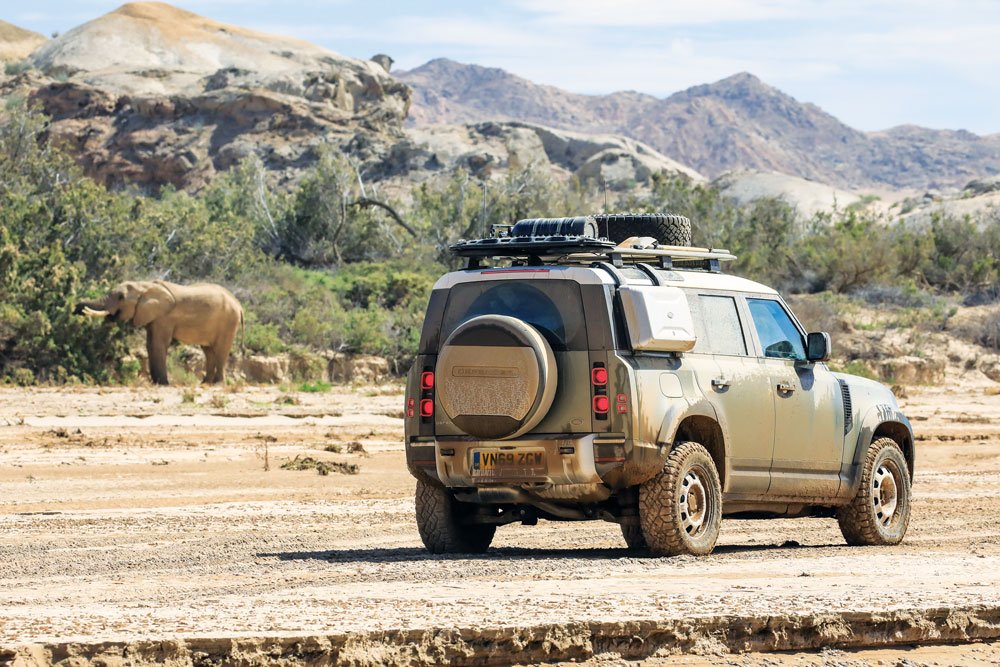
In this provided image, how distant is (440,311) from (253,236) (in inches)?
1488

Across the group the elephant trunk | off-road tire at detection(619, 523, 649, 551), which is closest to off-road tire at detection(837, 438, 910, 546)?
off-road tire at detection(619, 523, 649, 551)

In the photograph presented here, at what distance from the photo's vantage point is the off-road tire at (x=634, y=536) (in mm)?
10557

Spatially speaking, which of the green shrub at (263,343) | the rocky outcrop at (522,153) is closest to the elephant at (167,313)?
the green shrub at (263,343)

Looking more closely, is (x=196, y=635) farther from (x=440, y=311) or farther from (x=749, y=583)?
(x=440, y=311)

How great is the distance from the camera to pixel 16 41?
12938 cm

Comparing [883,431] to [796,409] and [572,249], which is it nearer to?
[796,409]

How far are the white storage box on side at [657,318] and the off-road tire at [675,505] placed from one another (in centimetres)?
72

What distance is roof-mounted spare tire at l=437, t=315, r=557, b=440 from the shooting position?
9.98m

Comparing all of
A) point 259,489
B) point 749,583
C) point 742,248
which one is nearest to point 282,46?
point 742,248

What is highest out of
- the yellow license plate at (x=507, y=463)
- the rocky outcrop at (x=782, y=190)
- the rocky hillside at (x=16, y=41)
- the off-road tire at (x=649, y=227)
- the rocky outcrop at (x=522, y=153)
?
the rocky hillside at (x=16, y=41)

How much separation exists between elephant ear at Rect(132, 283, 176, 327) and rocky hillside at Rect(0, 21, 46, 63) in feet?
301

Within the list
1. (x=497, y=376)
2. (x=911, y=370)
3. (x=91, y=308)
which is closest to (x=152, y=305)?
(x=91, y=308)

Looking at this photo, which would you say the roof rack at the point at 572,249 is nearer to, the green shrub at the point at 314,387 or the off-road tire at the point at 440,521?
the off-road tire at the point at 440,521

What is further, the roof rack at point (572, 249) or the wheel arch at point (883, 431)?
the wheel arch at point (883, 431)
